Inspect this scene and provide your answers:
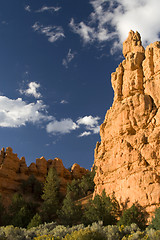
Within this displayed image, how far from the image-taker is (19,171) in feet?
233

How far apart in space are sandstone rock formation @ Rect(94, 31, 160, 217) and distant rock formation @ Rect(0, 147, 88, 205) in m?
28.4

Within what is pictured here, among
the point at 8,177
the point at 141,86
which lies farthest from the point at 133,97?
the point at 8,177

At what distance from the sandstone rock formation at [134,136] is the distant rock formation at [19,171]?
93.3 feet

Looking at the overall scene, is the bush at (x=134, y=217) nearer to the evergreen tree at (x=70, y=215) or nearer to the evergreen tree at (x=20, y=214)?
the evergreen tree at (x=70, y=215)

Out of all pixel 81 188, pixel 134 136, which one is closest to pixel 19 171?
pixel 81 188

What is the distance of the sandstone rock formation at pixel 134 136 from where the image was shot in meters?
37.0

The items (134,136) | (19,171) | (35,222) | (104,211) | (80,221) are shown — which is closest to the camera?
(35,222)

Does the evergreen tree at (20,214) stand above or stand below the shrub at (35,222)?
above

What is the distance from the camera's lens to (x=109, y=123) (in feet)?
164

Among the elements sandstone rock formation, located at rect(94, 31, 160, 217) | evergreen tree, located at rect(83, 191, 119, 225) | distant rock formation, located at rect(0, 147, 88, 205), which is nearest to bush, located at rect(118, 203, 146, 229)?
sandstone rock formation, located at rect(94, 31, 160, 217)

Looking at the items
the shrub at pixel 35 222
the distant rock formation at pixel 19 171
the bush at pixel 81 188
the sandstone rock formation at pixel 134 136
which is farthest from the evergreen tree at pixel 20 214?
the bush at pixel 81 188

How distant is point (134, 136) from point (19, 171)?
43.5 metres

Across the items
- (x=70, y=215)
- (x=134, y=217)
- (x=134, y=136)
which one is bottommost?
(x=134, y=217)

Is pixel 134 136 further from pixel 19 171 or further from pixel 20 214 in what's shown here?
pixel 19 171
